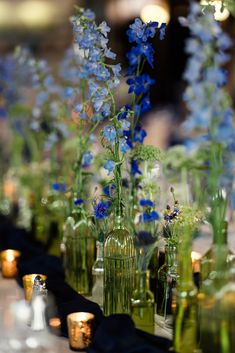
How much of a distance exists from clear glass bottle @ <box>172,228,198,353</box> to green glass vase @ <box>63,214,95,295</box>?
0.54m

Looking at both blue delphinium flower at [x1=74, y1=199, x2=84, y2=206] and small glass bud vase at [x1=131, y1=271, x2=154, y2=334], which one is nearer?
small glass bud vase at [x1=131, y1=271, x2=154, y2=334]

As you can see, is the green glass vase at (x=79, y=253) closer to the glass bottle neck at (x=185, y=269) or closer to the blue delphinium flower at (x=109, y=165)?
the blue delphinium flower at (x=109, y=165)

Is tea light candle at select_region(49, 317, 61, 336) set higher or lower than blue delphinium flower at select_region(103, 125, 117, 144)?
lower

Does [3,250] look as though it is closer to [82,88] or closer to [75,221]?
[75,221]

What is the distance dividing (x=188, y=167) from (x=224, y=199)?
0.34 ft

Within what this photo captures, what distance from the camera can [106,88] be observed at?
153 cm

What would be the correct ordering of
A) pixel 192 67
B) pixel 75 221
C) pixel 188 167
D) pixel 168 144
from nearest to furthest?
pixel 192 67, pixel 188 167, pixel 75 221, pixel 168 144

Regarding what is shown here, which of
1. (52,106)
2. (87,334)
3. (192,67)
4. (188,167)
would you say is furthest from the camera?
(52,106)

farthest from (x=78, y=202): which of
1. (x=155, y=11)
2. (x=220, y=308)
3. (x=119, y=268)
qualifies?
(x=155, y=11)

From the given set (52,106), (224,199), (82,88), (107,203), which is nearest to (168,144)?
(52,106)

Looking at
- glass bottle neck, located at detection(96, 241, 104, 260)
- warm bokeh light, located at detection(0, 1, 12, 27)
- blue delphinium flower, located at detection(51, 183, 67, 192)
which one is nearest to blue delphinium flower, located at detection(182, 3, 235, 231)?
glass bottle neck, located at detection(96, 241, 104, 260)

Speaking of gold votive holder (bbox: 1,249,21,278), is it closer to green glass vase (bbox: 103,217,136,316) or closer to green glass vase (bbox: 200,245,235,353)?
green glass vase (bbox: 103,217,136,316)

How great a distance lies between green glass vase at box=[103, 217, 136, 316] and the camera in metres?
1.52

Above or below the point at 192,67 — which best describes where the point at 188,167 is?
below
